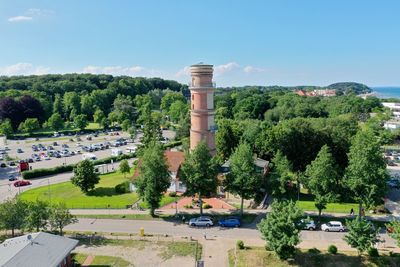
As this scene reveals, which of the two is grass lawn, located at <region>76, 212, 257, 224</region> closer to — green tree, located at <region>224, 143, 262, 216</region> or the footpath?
the footpath

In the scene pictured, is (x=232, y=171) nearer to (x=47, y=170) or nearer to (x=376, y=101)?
(x=47, y=170)

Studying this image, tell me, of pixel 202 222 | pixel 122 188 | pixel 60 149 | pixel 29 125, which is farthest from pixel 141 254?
pixel 29 125

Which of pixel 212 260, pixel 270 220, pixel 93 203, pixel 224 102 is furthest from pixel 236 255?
pixel 224 102

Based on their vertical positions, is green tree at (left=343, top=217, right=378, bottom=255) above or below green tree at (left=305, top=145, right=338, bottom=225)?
below

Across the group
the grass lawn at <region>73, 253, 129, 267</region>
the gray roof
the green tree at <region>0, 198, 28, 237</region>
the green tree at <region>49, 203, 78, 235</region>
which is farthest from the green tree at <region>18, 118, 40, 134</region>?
the gray roof

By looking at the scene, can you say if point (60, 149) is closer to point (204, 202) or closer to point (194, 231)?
point (204, 202)
